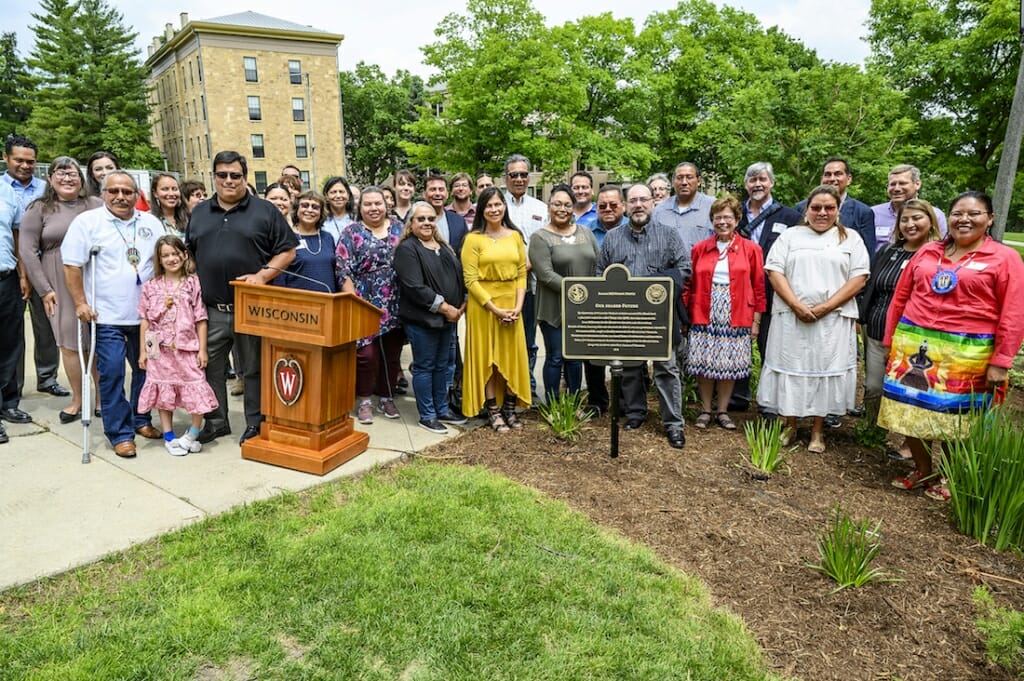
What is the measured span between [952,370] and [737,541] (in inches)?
73.5

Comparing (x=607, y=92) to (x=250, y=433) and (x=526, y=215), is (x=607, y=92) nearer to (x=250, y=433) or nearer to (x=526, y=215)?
(x=526, y=215)

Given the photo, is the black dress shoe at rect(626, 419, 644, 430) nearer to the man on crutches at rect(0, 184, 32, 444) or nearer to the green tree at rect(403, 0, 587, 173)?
the man on crutches at rect(0, 184, 32, 444)

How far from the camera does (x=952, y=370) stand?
424 centimetres

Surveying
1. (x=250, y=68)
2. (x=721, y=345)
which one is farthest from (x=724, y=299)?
(x=250, y=68)

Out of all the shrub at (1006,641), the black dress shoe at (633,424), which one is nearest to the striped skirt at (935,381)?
the shrub at (1006,641)

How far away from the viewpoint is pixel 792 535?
12.9 feet

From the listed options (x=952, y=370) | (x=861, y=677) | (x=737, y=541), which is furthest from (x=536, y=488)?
(x=952, y=370)

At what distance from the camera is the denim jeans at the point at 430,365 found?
567cm

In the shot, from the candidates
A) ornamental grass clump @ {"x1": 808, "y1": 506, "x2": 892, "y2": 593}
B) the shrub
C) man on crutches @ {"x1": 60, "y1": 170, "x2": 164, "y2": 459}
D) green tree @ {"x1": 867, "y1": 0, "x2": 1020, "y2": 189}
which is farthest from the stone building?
the shrub

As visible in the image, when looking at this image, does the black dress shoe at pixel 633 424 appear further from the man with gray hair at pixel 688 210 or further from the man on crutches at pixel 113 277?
the man on crutches at pixel 113 277

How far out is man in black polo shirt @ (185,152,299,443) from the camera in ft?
16.5

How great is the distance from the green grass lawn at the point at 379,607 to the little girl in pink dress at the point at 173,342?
1474mm

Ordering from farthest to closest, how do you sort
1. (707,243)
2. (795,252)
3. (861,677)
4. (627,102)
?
(627,102)
(707,243)
(795,252)
(861,677)

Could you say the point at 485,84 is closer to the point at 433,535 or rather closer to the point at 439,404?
the point at 439,404
